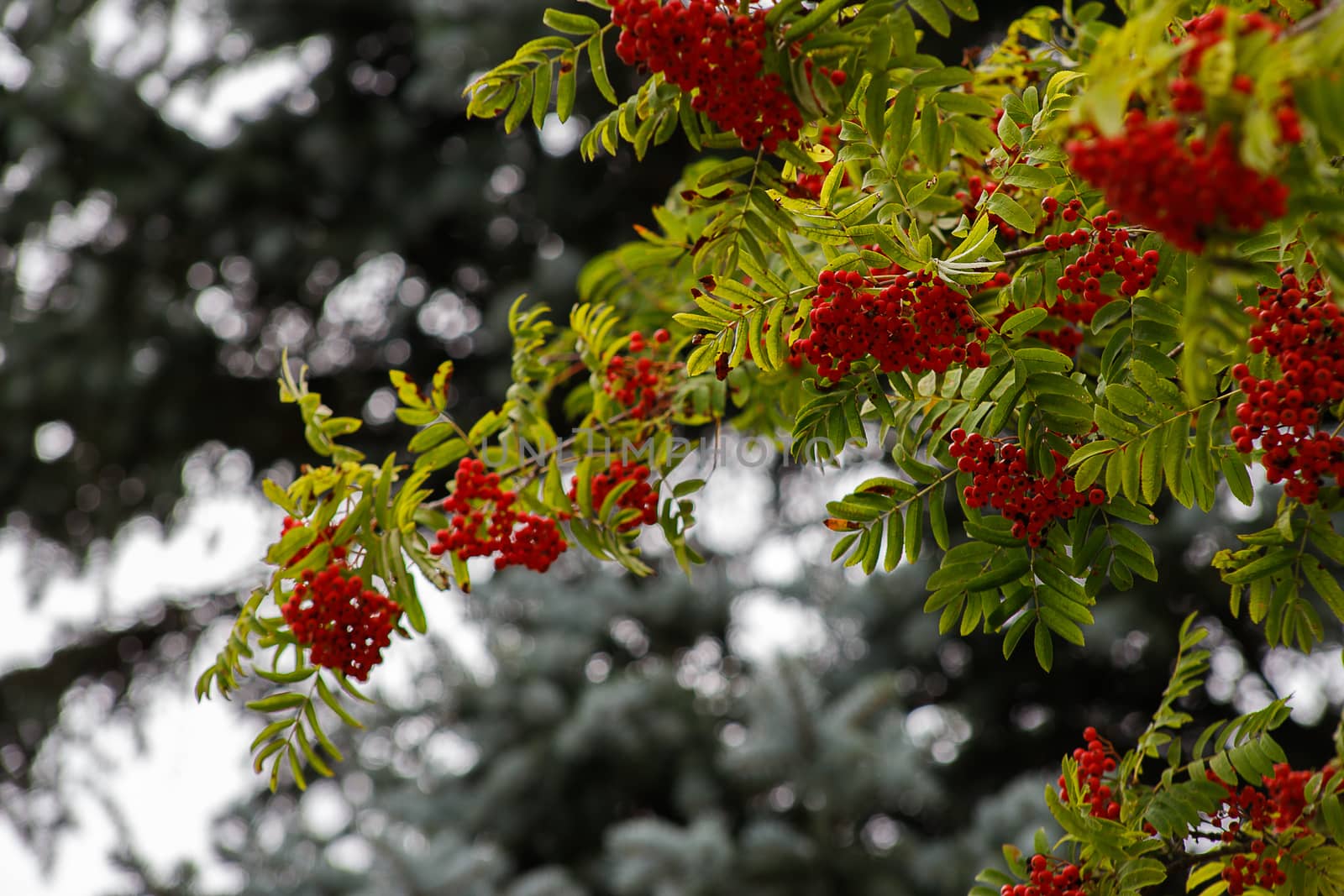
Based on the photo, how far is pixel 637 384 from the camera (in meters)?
1.23

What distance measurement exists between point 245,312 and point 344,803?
6.05 feet

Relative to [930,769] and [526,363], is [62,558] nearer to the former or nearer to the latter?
[930,769]

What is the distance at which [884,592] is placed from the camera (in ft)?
10.4

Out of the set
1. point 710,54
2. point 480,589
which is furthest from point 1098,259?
point 480,589

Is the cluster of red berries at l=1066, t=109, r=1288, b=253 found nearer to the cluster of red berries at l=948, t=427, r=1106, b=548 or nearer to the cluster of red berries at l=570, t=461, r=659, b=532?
the cluster of red berries at l=948, t=427, r=1106, b=548

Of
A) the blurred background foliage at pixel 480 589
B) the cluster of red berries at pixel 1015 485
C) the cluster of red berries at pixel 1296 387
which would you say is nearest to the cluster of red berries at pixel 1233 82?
the cluster of red berries at pixel 1296 387

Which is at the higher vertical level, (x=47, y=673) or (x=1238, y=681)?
(x=47, y=673)

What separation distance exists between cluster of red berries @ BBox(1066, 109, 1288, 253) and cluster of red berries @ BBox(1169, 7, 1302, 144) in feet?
0.04

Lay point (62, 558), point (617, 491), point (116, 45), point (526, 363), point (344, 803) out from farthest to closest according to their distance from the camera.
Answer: point (62, 558), point (116, 45), point (344, 803), point (526, 363), point (617, 491)

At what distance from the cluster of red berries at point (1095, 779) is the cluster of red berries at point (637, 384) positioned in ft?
1.84

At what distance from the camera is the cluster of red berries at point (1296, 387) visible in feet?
2.54

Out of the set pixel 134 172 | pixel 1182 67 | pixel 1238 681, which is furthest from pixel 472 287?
pixel 1182 67

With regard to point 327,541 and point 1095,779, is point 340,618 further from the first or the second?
point 1095,779

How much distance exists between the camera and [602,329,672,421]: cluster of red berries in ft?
4.04
